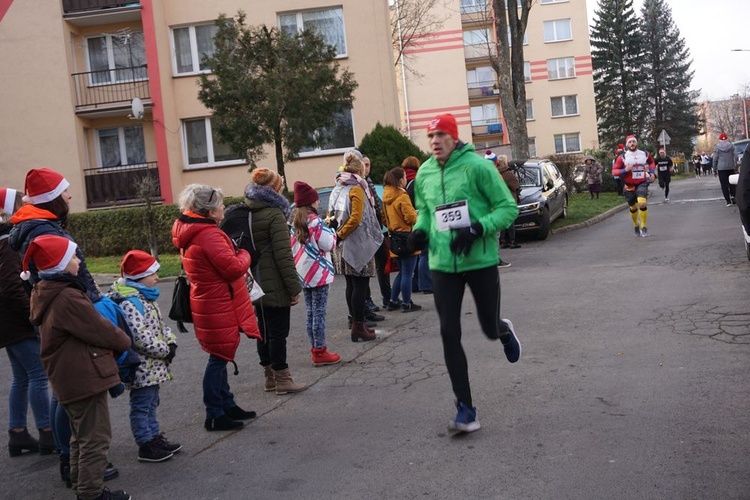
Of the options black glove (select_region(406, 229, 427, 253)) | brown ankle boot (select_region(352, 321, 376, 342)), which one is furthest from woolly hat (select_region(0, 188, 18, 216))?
brown ankle boot (select_region(352, 321, 376, 342))

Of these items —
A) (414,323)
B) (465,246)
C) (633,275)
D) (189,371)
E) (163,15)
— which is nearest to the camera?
(465,246)

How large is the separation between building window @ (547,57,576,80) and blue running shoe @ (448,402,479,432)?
58213 mm

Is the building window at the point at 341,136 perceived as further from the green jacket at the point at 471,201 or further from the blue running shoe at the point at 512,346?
the green jacket at the point at 471,201

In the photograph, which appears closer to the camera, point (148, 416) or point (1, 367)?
point (148, 416)

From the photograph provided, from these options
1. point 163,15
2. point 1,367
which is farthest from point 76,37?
point 1,367

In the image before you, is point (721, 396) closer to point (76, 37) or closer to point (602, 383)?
point (602, 383)

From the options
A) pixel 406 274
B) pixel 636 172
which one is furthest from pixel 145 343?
pixel 636 172

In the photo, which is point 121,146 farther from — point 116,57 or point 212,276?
point 212,276

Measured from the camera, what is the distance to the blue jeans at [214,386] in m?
5.82

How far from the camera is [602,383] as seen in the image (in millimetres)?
6039

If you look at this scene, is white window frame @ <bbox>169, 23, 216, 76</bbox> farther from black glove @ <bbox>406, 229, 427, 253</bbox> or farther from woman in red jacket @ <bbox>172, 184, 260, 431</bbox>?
black glove @ <bbox>406, 229, 427, 253</bbox>

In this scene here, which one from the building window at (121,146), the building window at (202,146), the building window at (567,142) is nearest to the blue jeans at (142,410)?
the building window at (202,146)

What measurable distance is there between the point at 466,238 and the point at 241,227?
2206 mm

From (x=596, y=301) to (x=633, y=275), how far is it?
2.02 metres
